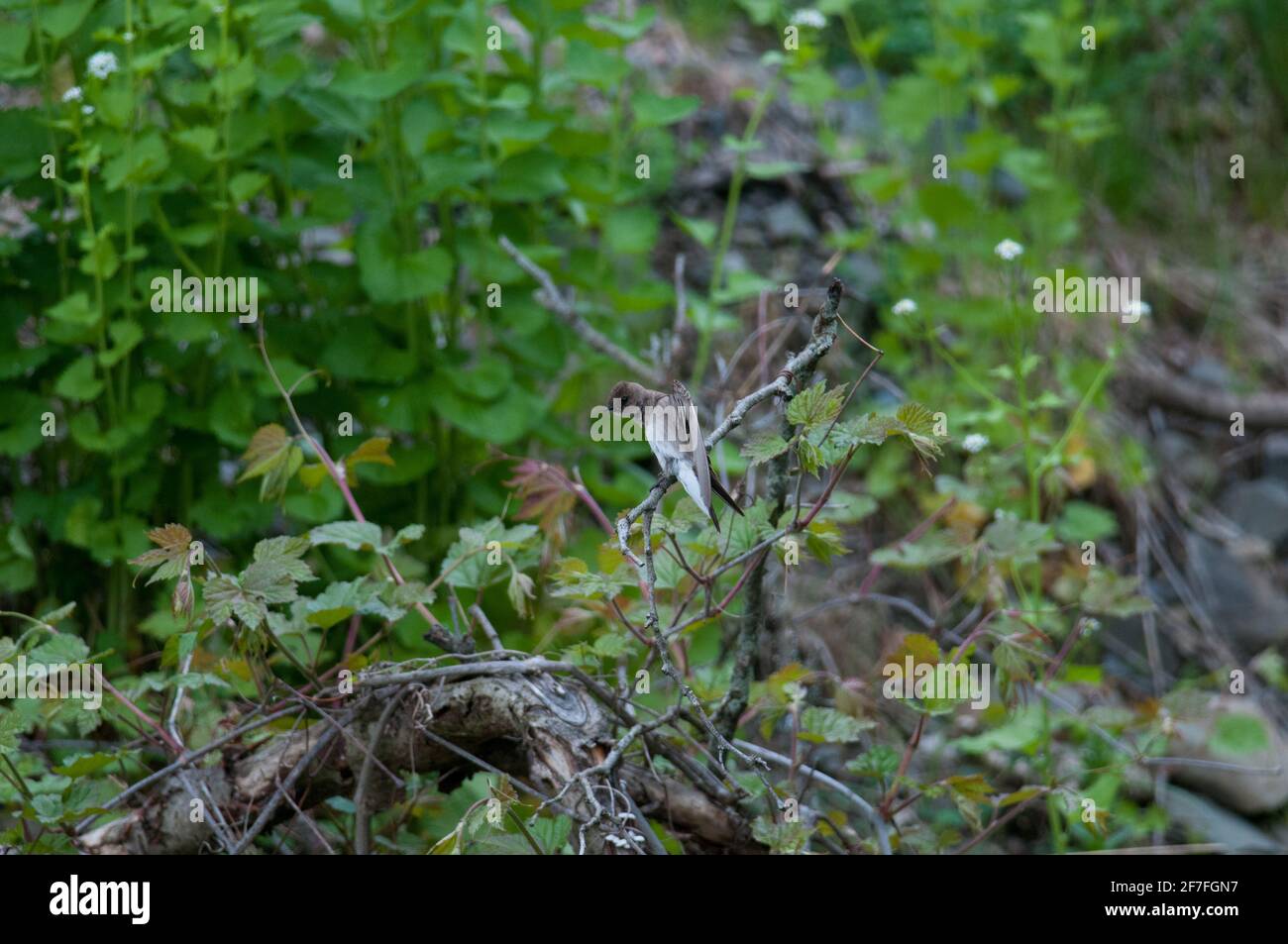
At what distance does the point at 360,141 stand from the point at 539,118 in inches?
20.0

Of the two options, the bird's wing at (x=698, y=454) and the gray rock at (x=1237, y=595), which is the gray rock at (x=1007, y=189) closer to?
the gray rock at (x=1237, y=595)

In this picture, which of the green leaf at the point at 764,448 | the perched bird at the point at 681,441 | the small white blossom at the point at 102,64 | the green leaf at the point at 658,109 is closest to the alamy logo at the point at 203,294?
the small white blossom at the point at 102,64

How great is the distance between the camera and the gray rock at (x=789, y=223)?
12.1ft

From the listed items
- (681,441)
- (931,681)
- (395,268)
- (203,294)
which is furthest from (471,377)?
(931,681)

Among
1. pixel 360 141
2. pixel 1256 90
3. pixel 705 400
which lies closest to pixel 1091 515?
pixel 705 400

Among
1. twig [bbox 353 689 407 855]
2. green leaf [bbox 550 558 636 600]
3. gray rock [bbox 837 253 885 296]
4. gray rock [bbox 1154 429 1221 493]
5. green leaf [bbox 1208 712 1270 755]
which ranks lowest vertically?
green leaf [bbox 1208 712 1270 755]

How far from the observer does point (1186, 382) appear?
3.77 metres

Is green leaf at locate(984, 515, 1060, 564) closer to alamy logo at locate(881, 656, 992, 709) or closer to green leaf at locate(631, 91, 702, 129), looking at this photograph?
alamy logo at locate(881, 656, 992, 709)


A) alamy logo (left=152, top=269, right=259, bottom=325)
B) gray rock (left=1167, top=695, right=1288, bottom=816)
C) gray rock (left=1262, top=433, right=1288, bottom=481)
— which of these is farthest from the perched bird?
gray rock (left=1262, top=433, right=1288, bottom=481)

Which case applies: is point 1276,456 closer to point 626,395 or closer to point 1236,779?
point 1236,779

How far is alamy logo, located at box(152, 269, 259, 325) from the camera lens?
2.02 metres

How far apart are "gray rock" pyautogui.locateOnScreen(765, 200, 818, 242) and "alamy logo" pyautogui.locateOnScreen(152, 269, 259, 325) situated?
1.98 m
